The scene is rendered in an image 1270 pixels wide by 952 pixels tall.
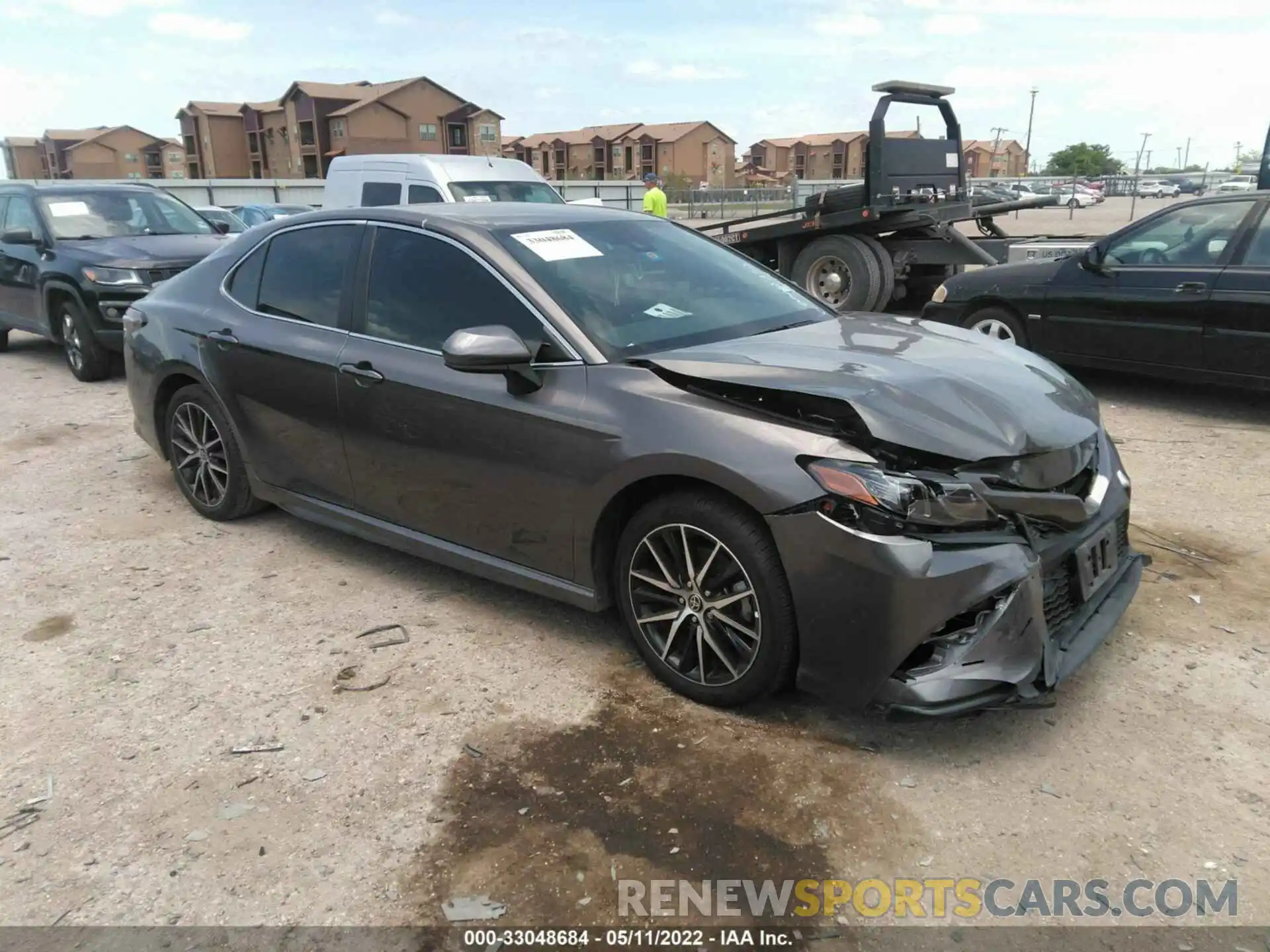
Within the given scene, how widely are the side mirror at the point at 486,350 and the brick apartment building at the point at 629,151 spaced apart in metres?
69.6

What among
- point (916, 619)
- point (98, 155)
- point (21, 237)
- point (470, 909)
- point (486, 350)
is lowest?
point (470, 909)

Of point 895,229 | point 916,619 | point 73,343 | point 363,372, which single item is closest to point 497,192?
point 895,229

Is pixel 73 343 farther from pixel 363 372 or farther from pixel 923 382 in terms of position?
pixel 923 382

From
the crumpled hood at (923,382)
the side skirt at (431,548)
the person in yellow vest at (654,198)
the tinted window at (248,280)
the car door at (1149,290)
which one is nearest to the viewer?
the crumpled hood at (923,382)

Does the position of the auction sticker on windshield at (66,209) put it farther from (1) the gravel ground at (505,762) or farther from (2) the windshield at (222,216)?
(1) the gravel ground at (505,762)

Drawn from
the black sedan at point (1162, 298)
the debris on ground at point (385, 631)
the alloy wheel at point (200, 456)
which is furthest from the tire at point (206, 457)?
the black sedan at point (1162, 298)

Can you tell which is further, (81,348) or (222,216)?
(222,216)

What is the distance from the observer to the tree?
10162cm

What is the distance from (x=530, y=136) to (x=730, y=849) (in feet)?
262

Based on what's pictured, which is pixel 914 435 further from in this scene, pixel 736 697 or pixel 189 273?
pixel 189 273

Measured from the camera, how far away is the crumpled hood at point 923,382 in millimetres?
2951

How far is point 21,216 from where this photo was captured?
9.80 metres

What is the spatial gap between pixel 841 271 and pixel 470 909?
30.7 ft

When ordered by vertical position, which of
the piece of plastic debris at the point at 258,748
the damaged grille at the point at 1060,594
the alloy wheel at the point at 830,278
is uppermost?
the alloy wheel at the point at 830,278
